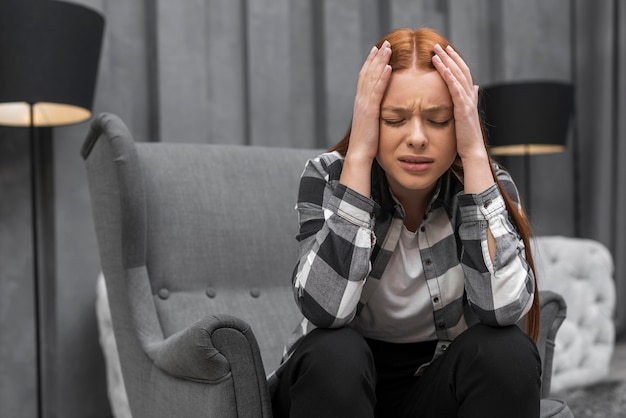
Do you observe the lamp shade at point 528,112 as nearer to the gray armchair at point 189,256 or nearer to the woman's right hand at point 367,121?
the gray armchair at point 189,256

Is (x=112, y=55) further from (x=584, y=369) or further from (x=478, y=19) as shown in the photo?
(x=584, y=369)

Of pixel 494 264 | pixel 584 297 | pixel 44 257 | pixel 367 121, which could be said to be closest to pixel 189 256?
pixel 367 121

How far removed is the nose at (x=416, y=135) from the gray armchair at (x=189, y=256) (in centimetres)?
36

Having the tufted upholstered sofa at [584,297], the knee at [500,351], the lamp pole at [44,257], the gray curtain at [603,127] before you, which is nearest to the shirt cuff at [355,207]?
the knee at [500,351]

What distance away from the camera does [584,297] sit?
2539mm

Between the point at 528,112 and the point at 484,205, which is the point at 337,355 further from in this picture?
the point at 528,112

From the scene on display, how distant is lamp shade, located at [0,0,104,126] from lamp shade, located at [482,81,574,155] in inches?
58.9

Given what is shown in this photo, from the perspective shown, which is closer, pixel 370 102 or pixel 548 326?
pixel 370 102

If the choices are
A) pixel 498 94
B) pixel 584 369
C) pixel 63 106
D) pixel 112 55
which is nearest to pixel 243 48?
pixel 112 55

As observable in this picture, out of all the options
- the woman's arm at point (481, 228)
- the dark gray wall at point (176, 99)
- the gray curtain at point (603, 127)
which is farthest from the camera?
the gray curtain at point (603, 127)

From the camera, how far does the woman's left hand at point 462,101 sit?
103cm

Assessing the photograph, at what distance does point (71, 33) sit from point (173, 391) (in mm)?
1004

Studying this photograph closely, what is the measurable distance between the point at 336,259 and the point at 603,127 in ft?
8.52

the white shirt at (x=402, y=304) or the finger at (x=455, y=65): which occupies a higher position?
the finger at (x=455, y=65)
